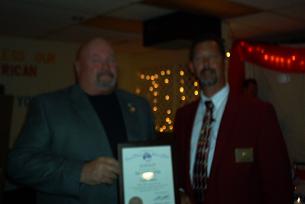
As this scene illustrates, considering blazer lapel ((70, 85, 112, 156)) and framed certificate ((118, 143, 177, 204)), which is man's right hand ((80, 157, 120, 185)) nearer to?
framed certificate ((118, 143, 177, 204))

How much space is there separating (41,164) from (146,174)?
1.47 ft

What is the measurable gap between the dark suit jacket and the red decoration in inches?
115

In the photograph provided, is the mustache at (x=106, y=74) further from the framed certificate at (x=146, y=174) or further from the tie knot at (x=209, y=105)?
the tie knot at (x=209, y=105)

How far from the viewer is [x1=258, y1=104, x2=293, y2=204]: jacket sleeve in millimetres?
1916

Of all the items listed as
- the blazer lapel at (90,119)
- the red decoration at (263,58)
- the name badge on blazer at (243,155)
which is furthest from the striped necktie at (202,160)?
the red decoration at (263,58)

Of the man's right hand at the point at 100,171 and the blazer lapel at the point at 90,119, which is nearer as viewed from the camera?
the man's right hand at the point at 100,171

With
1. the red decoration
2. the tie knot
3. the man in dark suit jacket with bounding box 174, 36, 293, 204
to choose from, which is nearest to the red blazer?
the man in dark suit jacket with bounding box 174, 36, 293, 204

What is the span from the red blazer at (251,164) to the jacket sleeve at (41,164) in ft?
1.75

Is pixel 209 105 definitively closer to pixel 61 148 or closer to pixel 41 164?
pixel 61 148

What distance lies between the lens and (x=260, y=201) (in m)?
1.98

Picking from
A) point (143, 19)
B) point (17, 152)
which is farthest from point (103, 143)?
point (143, 19)

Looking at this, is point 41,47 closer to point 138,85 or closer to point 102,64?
point 138,85

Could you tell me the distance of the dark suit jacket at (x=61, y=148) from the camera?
5.47 ft

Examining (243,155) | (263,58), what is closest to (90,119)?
(243,155)
